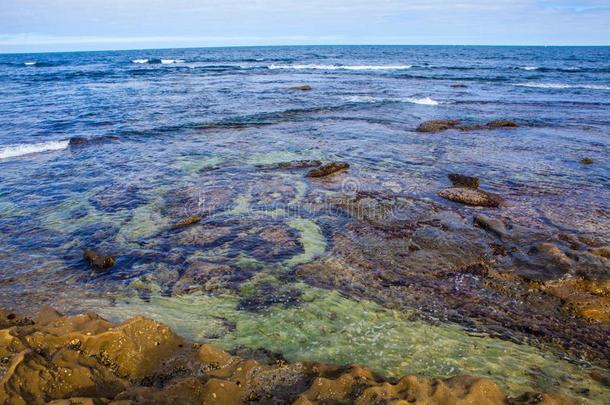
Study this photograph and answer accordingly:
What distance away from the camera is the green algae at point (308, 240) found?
7289 mm

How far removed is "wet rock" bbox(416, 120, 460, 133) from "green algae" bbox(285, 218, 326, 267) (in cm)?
1159

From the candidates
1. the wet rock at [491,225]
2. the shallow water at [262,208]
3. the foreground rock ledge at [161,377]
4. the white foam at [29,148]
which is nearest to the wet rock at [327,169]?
the shallow water at [262,208]

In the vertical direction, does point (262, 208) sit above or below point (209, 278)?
above

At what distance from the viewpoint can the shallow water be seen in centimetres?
519

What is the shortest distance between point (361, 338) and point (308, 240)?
3088 mm

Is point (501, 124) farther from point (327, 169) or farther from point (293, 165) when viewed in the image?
point (293, 165)

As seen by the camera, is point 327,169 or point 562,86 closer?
point 327,169

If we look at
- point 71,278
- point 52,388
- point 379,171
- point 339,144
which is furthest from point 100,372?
point 339,144

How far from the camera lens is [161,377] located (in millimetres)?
4141

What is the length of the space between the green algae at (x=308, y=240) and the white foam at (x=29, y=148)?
1179 centimetres

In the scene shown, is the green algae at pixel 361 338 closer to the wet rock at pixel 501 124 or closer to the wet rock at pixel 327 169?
the wet rock at pixel 327 169

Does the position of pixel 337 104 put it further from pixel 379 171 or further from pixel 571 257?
pixel 571 257

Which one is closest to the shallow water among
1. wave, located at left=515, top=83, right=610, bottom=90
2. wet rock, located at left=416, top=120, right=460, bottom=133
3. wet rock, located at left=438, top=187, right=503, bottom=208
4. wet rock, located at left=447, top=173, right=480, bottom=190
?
wet rock, located at left=438, top=187, right=503, bottom=208

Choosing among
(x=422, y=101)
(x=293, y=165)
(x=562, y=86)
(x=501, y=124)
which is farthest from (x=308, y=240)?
(x=562, y=86)
